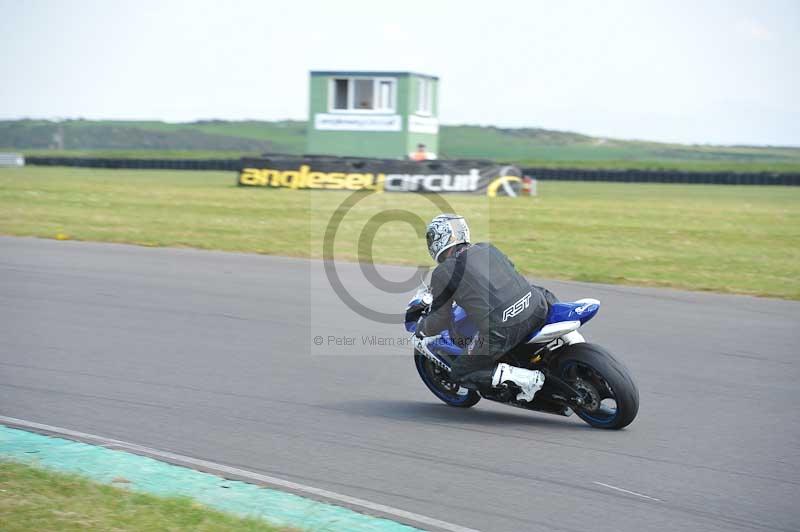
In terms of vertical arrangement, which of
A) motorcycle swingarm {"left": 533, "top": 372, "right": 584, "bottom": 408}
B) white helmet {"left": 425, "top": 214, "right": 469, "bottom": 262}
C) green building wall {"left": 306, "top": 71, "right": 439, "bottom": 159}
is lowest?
motorcycle swingarm {"left": 533, "top": 372, "right": 584, "bottom": 408}

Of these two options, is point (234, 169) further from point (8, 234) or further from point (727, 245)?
point (727, 245)

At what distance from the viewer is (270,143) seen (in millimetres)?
96375

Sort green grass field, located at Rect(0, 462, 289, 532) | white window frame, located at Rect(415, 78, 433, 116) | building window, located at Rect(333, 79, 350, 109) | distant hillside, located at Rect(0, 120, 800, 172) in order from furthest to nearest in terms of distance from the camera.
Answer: distant hillside, located at Rect(0, 120, 800, 172), white window frame, located at Rect(415, 78, 433, 116), building window, located at Rect(333, 79, 350, 109), green grass field, located at Rect(0, 462, 289, 532)

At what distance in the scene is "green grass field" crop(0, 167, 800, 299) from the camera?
1471cm

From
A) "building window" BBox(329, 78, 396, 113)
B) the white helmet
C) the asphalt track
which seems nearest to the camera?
the asphalt track

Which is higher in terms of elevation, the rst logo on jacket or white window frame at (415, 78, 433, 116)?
white window frame at (415, 78, 433, 116)

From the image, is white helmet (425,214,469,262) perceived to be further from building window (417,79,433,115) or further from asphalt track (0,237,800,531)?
building window (417,79,433,115)

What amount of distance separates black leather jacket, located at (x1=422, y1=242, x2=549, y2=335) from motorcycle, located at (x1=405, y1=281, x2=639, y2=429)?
0.13 m

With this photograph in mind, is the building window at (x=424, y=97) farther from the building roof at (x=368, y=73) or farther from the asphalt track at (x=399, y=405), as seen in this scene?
the asphalt track at (x=399, y=405)

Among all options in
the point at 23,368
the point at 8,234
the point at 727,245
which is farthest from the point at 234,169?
the point at 23,368

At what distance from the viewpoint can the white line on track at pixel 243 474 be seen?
453cm

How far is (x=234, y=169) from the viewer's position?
152ft

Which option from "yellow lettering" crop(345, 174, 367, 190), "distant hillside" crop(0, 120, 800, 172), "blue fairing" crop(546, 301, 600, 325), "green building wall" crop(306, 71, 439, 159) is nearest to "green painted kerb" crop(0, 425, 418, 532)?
"blue fairing" crop(546, 301, 600, 325)

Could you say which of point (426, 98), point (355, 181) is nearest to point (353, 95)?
point (426, 98)
